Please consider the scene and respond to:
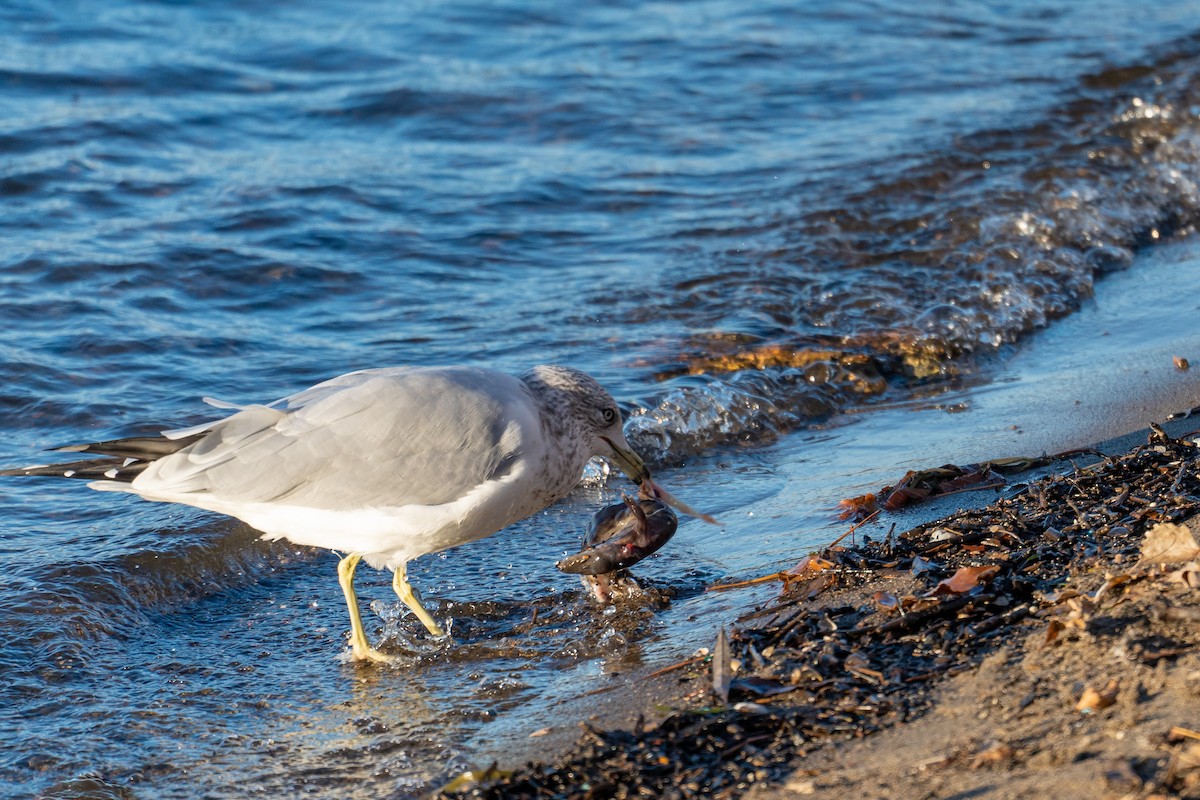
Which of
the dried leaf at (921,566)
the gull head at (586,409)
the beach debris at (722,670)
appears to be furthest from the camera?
the gull head at (586,409)

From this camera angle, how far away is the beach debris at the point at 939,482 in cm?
513

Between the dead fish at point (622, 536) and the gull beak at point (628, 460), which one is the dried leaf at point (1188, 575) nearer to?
the dead fish at point (622, 536)

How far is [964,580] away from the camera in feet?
12.8

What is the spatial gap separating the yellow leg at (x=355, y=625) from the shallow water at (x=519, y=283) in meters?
0.13

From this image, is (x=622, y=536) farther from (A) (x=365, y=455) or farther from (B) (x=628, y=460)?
(A) (x=365, y=455)

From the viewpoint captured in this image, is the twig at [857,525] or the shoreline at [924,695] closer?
the shoreline at [924,695]

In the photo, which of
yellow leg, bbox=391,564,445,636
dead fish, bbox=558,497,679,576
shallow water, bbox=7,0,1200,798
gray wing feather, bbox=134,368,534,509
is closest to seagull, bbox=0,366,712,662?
gray wing feather, bbox=134,368,534,509

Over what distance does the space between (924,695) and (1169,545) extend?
0.87 m

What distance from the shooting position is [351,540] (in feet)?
15.0

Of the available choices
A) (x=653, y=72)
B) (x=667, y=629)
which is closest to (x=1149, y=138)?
(x=653, y=72)

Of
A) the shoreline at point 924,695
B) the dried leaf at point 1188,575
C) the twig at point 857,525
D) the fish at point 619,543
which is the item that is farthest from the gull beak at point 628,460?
the dried leaf at point 1188,575

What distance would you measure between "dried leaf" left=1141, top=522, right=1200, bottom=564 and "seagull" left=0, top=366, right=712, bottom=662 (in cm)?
203

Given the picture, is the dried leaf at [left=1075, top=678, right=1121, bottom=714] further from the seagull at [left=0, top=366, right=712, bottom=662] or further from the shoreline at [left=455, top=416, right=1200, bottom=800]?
the seagull at [left=0, top=366, right=712, bottom=662]

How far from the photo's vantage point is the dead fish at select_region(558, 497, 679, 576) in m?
4.70
